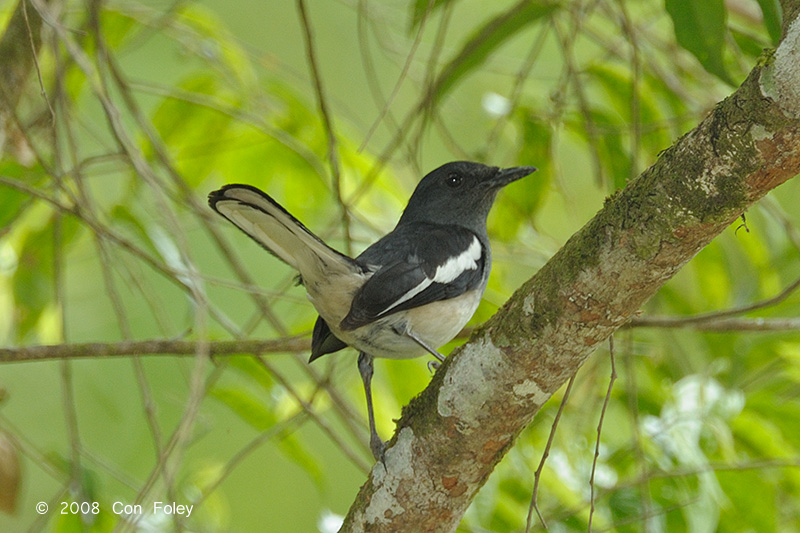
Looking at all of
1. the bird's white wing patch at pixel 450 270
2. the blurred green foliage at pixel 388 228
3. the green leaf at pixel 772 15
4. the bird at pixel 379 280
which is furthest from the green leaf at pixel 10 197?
the green leaf at pixel 772 15

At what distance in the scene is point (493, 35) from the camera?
278cm

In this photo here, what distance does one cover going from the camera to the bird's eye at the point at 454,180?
338 centimetres

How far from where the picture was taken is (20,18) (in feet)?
9.12

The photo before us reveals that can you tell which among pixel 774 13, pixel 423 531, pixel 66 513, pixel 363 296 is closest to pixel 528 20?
pixel 774 13

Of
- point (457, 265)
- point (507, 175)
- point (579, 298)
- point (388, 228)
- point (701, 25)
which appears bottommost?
point (579, 298)

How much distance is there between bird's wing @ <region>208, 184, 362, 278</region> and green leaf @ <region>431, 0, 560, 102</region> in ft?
2.55

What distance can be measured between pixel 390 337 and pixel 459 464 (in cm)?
95

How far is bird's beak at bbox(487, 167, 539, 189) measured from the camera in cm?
295

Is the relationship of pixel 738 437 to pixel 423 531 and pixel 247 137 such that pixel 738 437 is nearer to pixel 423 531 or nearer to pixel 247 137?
pixel 423 531

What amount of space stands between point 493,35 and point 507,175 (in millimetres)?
579

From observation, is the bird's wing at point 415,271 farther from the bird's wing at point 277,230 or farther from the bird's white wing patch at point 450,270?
the bird's wing at point 277,230

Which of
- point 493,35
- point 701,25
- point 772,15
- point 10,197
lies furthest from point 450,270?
point 10,197

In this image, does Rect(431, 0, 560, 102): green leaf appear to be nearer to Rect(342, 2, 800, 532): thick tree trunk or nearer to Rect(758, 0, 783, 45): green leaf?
Rect(758, 0, 783, 45): green leaf

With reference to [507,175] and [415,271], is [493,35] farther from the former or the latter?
[415,271]
